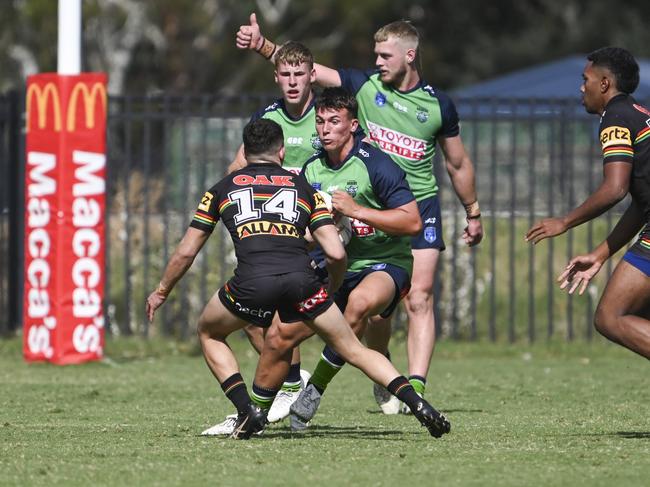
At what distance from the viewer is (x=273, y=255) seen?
24.4ft

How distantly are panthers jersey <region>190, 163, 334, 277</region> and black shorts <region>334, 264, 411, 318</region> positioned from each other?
941 mm

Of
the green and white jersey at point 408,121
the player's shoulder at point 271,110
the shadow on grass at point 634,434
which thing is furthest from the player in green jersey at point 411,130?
the shadow on grass at point 634,434

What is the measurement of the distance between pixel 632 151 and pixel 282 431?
101 inches

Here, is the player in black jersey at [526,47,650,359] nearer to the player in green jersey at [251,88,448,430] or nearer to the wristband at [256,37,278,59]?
the player in green jersey at [251,88,448,430]

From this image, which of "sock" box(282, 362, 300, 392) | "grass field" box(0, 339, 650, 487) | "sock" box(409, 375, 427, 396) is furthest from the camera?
"sock" box(409, 375, 427, 396)

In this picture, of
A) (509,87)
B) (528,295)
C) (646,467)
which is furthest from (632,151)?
(509,87)

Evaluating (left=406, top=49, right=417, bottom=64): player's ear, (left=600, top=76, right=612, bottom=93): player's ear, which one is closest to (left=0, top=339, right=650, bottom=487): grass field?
(left=600, top=76, right=612, bottom=93): player's ear

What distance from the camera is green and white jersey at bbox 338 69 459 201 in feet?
30.5

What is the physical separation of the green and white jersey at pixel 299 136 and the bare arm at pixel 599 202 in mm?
1892

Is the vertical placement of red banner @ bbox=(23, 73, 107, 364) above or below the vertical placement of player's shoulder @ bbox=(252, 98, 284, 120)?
below

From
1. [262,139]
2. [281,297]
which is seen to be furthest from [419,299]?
[262,139]

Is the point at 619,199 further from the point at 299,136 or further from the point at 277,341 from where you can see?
the point at 299,136

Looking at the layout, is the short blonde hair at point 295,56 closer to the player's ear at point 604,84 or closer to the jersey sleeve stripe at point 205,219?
the jersey sleeve stripe at point 205,219

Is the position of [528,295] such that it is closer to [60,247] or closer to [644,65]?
[60,247]
